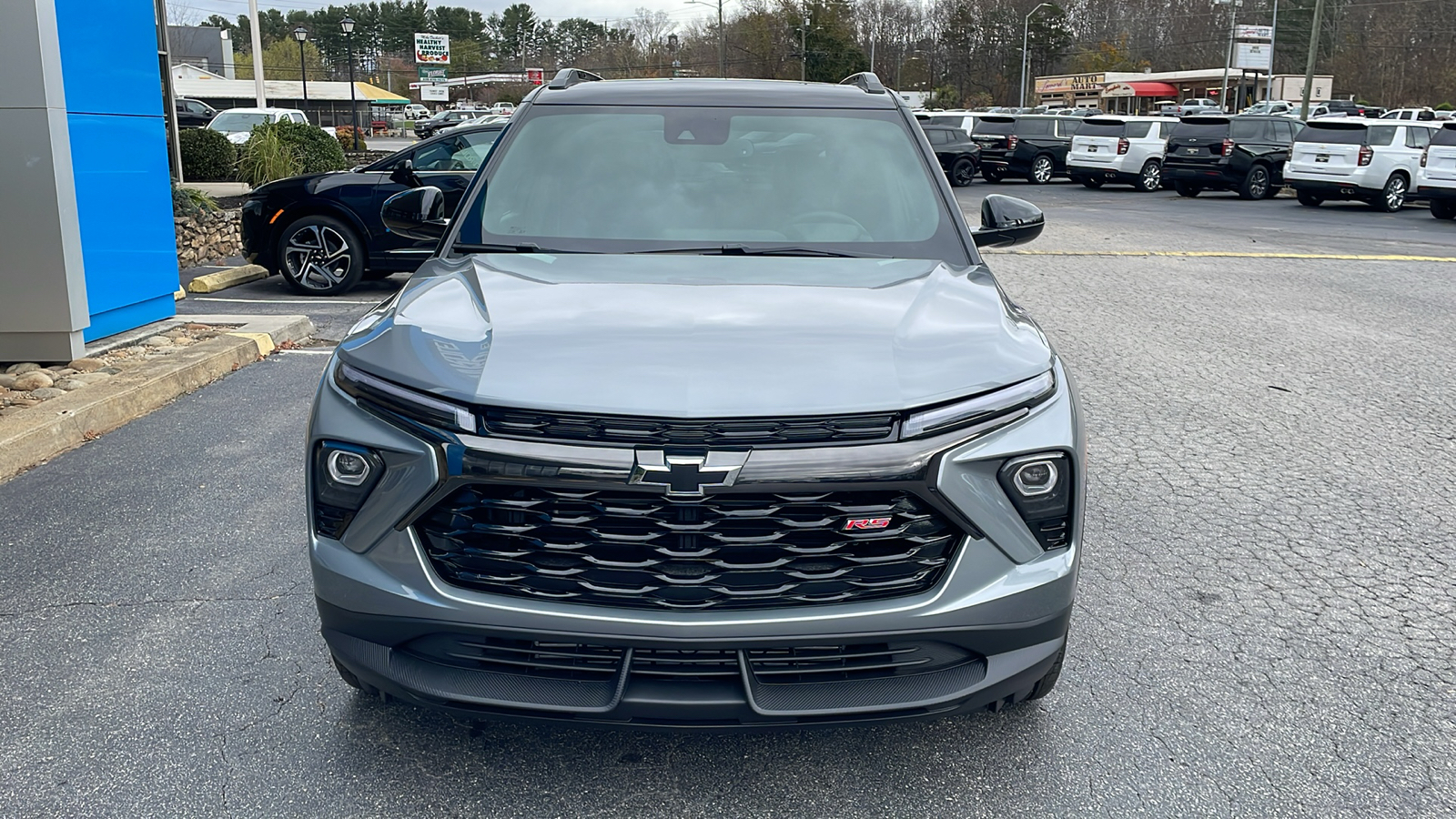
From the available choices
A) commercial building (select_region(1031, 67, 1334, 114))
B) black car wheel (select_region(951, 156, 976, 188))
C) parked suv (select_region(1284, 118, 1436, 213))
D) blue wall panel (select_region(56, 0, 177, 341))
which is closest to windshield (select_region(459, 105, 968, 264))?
blue wall panel (select_region(56, 0, 177, 341))

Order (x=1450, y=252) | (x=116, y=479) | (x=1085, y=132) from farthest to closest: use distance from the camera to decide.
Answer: (x=1085, y=132) → (x=1450, y=252) → (x=116, y=479)

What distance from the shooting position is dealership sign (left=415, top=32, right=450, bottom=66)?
103562mm

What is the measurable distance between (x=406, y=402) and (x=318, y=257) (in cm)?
889

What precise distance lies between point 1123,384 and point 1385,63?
295 feet

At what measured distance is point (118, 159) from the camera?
24.1ft

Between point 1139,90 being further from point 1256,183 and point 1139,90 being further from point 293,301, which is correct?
point 293,301

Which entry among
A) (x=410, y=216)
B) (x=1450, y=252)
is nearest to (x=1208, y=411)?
(x=410, y=216)

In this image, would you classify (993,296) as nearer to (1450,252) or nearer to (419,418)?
(419,418)

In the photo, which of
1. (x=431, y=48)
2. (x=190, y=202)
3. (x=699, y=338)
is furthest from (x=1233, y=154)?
(x=431, y=48)

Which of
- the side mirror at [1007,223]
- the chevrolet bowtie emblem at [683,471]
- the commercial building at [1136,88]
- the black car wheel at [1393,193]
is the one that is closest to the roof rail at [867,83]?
the side mirror at [1007,223]

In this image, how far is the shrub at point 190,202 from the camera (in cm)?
1249

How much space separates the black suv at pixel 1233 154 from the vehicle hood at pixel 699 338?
25.1 m

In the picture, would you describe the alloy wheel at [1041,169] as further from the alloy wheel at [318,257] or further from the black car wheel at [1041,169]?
the alloy wheel at [318,257]

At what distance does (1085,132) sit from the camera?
94.6 ft
